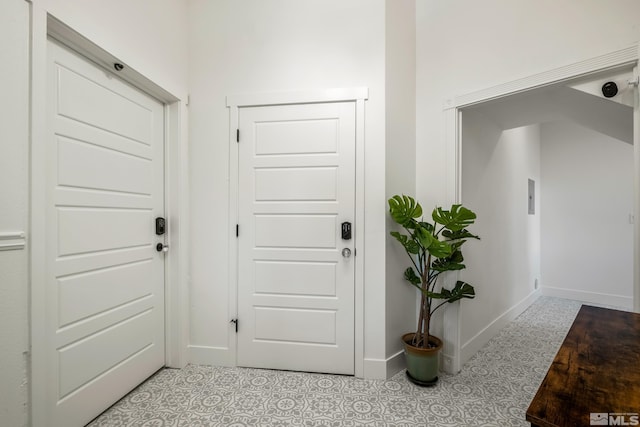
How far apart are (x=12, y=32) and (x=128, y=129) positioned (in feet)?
2.35

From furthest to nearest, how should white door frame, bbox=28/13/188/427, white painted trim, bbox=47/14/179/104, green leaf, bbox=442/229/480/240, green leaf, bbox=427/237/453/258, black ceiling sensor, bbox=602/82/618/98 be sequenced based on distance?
green leaf, bbox=442/229/480/240 → green leaf, bbox=427/237/453/258 → black ceiling sensor, bbox=602/82/618/98 → white painted trim, bbox=47/14/179/104 → white door frame, bbox=28/13/188/427

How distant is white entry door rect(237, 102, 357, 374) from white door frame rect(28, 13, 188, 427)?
469mm

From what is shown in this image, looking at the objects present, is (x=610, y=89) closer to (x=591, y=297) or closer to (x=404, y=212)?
(x=404, y=212)

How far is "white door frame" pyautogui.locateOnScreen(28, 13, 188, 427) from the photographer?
1268 millimetres

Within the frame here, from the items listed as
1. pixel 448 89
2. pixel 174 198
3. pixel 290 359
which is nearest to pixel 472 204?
pixel 448 89

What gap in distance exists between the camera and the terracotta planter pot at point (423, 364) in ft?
6.36

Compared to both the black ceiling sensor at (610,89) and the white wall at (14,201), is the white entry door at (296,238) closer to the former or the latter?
the white wall at (14,201)

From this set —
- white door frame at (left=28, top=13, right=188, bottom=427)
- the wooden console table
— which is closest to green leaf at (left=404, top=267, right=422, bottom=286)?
the wooden console table

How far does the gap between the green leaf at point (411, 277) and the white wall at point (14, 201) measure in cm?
222

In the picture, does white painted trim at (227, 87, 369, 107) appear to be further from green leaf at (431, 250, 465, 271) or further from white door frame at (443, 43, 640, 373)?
green leaf at (431, 250, 465, 271)

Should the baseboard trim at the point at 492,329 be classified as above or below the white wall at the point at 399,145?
below

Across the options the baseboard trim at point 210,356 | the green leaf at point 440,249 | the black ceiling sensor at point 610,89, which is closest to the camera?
the black ceiling sensor at point 610,89

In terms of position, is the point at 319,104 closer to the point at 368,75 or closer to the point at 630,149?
the point at 368,75

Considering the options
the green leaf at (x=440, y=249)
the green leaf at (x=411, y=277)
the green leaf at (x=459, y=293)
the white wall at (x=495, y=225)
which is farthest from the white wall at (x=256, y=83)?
the white wall at (x=495, y=225)
